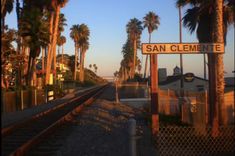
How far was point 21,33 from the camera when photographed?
163 ft

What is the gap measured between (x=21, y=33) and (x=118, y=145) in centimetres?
3640

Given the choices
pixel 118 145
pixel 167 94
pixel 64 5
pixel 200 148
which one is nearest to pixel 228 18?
pixel 167 94

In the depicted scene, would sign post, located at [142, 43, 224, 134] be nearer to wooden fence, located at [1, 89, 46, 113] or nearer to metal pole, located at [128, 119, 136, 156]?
metal pole, located at [128, 119, 136, 156]

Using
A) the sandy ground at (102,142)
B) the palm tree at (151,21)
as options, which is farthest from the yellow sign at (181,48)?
the palm tree at (151,21)

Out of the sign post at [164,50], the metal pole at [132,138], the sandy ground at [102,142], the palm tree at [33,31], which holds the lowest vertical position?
the sandy ground at [102,142]

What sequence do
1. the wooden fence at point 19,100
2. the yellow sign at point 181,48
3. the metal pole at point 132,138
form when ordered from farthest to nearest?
the wooden fence at point 19,100 < the yellow sign at point 181,48 < the metal pole at point 132,138

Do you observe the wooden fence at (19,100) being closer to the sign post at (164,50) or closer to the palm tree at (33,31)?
the palm tree at (33,31)

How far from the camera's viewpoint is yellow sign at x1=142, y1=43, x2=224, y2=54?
11922 mm

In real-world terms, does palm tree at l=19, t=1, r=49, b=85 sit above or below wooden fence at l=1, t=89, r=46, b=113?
above

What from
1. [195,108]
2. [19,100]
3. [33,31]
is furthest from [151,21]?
[195,108]

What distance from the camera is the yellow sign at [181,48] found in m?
11.9

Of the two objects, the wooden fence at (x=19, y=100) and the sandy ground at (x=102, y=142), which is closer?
the sandy ground at (x=102, y=142)

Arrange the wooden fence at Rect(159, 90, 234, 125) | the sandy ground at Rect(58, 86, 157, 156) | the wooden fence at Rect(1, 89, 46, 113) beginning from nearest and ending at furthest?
1. the wooden fence at Rect(159, 90, 234, 125)
2. the sandy ground at Rect(58, 86, 157, 156)
3. the wooden fence at Rect(1, 89, 46, 113)

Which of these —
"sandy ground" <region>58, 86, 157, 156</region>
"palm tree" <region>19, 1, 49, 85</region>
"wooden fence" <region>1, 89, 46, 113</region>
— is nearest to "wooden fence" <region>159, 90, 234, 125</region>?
"sandy ground" <region>58, 86, 157, 156</region>
